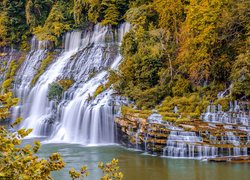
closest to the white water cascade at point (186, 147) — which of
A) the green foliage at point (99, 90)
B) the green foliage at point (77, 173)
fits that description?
the green foliage at point (99, 90)

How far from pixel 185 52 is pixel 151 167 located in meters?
6.45

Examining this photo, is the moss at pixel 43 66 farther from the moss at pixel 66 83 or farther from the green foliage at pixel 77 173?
the green foliage at pixel 77 173

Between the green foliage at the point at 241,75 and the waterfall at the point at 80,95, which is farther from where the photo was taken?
the waterfall at the point at 80,95

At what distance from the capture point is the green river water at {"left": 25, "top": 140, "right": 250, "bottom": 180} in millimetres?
13438

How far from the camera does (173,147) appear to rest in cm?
1617

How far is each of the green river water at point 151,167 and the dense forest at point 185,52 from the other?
3144 millimetres

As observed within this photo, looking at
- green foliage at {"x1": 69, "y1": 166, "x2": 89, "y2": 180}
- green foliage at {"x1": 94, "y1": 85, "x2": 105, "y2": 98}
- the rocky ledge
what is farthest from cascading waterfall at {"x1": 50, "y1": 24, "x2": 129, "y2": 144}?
green foliage at {"x1": 69, "y1": 166, "x2": 89, "y2": 180}

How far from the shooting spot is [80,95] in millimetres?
23062

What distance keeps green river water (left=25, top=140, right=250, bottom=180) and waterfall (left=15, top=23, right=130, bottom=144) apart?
2.52 m

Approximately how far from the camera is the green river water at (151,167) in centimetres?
1344

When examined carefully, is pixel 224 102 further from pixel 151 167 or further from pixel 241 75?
pixel 151 167

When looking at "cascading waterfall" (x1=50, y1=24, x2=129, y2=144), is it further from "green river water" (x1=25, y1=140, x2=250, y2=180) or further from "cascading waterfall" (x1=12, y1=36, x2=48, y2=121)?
"cascading waterfall" (x1=12, y1=36, x2=48, y2=121)

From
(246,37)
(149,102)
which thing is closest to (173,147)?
(149,102)

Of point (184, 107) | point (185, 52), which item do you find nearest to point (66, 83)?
point (185, 52)
